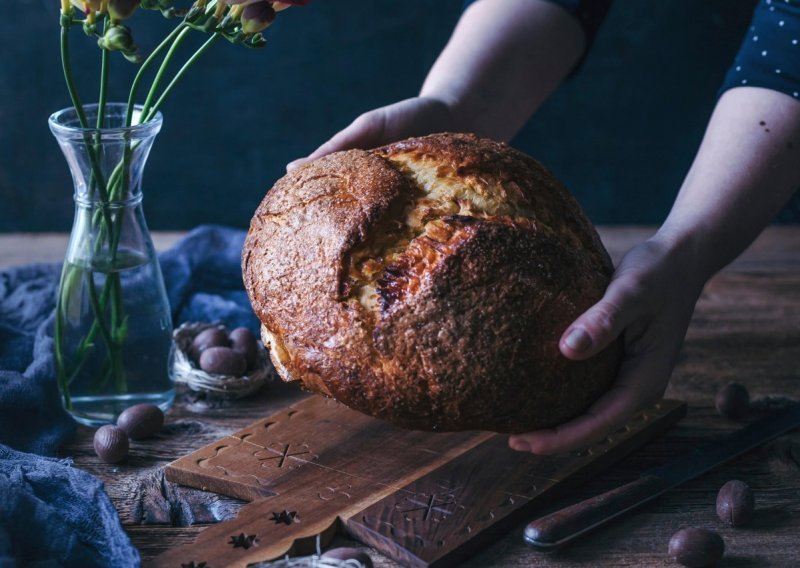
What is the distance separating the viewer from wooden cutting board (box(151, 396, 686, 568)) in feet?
4.42

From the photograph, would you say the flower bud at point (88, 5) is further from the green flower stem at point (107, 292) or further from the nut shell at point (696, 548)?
the nut shell at point (696, 548)

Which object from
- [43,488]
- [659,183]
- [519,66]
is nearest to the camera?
[43,488]

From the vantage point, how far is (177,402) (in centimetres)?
187

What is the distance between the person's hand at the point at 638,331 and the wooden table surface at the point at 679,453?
0.50 feet

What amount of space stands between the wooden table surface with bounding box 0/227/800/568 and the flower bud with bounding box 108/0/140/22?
74 cm

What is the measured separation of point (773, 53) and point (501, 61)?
1.95ft

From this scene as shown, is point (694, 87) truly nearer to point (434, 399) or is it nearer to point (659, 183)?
point (659, 183)

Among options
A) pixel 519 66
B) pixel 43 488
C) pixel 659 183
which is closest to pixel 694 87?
pixel 659 183

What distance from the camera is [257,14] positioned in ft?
4.67

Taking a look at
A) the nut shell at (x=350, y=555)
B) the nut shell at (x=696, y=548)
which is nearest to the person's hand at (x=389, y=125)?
the nut shell at (x=350, y=555)

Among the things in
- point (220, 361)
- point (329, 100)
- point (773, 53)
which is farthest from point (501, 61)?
point (329, 100)

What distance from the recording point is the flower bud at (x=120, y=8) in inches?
53.4

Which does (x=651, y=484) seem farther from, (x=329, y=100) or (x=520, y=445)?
(x=329, y=100)

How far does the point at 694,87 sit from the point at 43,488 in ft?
8.50
